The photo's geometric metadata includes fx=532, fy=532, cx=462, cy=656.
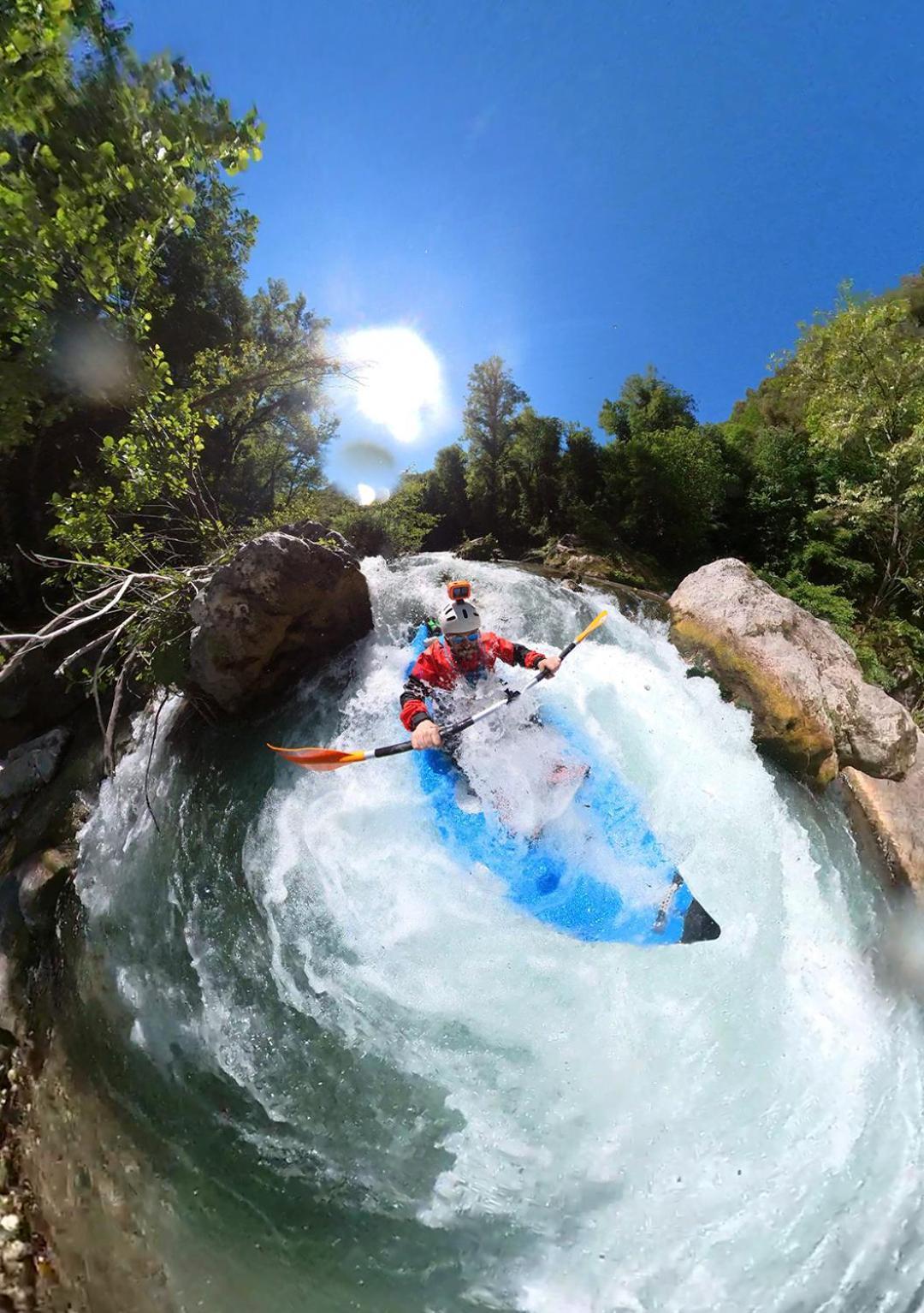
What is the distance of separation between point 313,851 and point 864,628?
11.1m

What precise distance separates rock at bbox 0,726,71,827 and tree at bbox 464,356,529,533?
50.3ft

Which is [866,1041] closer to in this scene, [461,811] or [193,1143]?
[461,811]

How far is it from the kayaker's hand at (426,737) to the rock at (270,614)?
3250 millimetres

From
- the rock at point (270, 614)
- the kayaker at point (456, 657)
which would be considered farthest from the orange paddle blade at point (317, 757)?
the rock at point (270, 614)

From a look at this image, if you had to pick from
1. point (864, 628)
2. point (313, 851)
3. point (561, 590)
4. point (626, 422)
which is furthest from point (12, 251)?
point (626, 422)

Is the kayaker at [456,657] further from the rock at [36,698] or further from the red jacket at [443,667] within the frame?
the rock at [36,698]

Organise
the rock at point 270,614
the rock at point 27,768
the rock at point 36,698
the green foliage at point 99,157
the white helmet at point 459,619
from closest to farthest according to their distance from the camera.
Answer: the green foliage at point 99,157 < the white helmet at point 459,619 < the rock at point 270,614 < the rock at point 27,768 < the rock at point 36,698

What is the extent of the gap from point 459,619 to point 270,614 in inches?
114

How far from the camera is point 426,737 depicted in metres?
3.75

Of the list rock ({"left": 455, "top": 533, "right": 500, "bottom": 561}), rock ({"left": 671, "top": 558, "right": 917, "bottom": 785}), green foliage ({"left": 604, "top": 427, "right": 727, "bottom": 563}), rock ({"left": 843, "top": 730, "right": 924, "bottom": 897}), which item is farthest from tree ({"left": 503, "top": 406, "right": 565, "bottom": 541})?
rock ({"left": 843, "top": 730, "right": 924, "bottom": 897})

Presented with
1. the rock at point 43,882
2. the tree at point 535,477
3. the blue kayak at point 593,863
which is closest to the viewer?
the blue kayak at point 593,863

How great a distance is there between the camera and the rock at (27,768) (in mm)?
6918

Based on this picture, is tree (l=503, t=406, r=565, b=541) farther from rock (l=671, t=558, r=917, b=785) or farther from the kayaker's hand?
the kayaker's hand

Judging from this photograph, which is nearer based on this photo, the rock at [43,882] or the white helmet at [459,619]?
the white helmet at [459,619]
